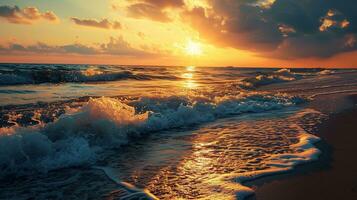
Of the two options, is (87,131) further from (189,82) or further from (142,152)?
(189,82)

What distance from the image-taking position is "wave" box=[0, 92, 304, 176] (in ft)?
19.6

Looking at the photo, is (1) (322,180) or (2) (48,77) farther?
(2) (48,77)

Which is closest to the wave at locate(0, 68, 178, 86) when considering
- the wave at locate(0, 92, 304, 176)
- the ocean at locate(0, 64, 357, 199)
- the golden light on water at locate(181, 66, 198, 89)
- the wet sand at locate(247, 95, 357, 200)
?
the golden light on water at locate(181, 66, 198, 89)

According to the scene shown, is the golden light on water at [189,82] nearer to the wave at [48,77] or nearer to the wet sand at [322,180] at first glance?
the wave at [48,77]

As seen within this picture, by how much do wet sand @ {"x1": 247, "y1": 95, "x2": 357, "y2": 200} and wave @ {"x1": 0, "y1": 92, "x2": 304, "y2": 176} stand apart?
11.0ft

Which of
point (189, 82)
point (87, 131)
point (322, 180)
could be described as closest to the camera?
point (322, 180)

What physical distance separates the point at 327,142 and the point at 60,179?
5736 mm

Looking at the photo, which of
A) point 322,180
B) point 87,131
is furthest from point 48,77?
point 322,180

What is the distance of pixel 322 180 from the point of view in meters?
5.01

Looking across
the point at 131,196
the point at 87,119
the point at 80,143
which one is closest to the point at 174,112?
the point at 87,119

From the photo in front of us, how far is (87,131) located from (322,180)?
5.11 metres

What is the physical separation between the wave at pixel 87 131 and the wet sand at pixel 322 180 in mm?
3363

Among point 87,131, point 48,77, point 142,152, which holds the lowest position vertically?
point 48,77

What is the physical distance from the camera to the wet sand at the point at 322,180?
4480 mm
